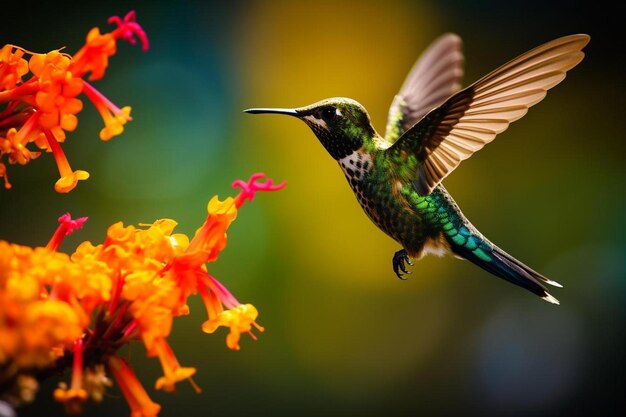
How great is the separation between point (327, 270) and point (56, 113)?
320 centimetres

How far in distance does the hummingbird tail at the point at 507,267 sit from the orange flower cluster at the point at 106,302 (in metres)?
0.80

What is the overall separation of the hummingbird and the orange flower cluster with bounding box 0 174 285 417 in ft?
1.91

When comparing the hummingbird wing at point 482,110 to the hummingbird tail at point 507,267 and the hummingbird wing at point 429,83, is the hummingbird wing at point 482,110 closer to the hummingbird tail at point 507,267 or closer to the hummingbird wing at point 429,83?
the hummingbird tail at point 507,267

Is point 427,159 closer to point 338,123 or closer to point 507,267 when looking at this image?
point 338,123

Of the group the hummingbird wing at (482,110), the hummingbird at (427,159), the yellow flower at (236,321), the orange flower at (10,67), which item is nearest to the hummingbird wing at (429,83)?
the hummingbird at (427,159)

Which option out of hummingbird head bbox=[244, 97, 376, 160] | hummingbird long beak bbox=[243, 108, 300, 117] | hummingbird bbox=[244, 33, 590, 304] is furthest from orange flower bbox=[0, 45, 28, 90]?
hummingbird head bbox=[244, 97, 376, 160]

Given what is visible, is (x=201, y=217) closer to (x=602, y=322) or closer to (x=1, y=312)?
(x=602, y=322)

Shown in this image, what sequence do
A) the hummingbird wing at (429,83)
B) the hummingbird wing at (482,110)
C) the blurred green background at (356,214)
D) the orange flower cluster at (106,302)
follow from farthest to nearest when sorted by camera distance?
the blurred green background at (356,214) → the hummingbird wing at (429,83) → the hummingbird wing at (482,110) → the orange flower cluster at (106,302)

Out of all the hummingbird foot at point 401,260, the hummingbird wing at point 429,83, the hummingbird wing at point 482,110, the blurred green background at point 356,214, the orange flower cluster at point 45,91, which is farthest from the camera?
the blurred green background at point 356,214

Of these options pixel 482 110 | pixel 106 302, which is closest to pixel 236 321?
pixel 106 302

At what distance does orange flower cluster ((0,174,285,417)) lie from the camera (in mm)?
1150

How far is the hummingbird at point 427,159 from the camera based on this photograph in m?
1.99

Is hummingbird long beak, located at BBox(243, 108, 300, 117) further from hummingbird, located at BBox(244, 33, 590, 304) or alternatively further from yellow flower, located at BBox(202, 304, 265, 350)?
yellow flower, located at BBox(202, 304, 265, 350)

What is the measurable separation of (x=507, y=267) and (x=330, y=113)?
2.15 feet
